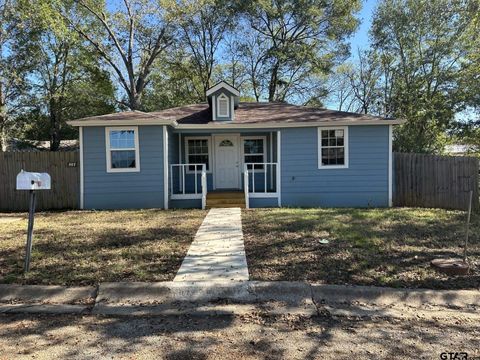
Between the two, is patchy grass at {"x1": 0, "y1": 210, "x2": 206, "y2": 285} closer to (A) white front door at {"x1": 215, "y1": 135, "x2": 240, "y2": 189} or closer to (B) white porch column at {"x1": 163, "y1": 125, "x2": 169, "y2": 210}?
(B) white porch column at {"x1": 163, "y1": 125, "x2": 169, "y2": 210}

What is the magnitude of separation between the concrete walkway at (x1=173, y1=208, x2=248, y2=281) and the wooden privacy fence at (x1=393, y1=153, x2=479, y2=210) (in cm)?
716

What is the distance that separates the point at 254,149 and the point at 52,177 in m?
6.75

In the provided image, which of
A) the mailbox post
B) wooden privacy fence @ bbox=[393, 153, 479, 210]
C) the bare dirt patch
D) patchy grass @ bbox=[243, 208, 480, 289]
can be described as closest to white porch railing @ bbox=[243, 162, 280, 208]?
patchy grass @ bbox=[243, 208, 480, 289]

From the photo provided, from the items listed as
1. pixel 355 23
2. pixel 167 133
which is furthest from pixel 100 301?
pixel 355 23

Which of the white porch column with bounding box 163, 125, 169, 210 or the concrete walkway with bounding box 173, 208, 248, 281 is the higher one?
the white porch column with bounding box 163, 125, 169, 210

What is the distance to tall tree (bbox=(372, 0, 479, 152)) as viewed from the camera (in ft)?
74.9

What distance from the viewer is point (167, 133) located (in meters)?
12.5

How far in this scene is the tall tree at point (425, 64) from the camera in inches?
899

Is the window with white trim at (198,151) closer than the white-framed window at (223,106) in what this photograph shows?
No

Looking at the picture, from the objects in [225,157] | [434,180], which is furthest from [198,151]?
[434,180]

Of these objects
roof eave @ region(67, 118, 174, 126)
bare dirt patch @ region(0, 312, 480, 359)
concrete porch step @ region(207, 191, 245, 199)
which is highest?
roof eave @ region(67, 118, 174, 126)

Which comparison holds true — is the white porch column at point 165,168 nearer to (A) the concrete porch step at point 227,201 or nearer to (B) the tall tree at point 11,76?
(A) the concrete porch step at point 227,201

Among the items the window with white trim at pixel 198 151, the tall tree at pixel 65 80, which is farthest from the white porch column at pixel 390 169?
the tall tree at pixel 65 80

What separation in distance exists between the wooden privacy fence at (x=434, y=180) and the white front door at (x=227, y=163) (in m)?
5.49
